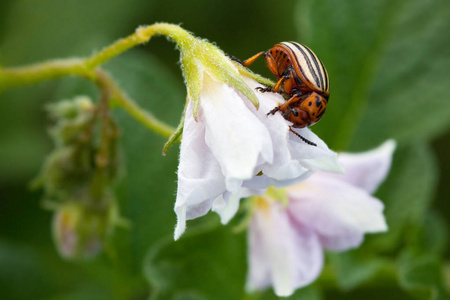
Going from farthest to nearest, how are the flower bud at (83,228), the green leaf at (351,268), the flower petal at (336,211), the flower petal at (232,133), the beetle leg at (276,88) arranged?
the flower bud at (83,228), the green leaf at (351,268), the flower petal at (336,211), the beetle leg at (276,88), the flower petal at (232,133)

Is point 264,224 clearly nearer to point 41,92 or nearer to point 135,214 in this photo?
point 135,214

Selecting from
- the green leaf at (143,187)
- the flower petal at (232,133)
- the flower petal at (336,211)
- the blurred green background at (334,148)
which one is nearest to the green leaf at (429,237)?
the blurred green background at (334,148)

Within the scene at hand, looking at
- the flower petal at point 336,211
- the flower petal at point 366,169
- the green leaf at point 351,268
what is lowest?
the green leaf at point 351,268

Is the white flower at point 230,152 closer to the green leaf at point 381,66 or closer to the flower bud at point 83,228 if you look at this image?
the flower bud at point 83,228

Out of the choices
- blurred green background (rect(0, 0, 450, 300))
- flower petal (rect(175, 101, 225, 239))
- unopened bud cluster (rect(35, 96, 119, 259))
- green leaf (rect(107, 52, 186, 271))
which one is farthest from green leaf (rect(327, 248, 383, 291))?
flower petal (rect(175, 101, 225, 239))

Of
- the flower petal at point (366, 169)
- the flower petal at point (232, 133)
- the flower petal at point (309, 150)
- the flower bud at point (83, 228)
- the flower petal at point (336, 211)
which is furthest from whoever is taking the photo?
the flower bud at point (83, 228)

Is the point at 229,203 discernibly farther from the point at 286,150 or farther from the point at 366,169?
the point at 366,169

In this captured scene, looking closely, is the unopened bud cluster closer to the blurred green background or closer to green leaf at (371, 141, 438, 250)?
the blurred green background
